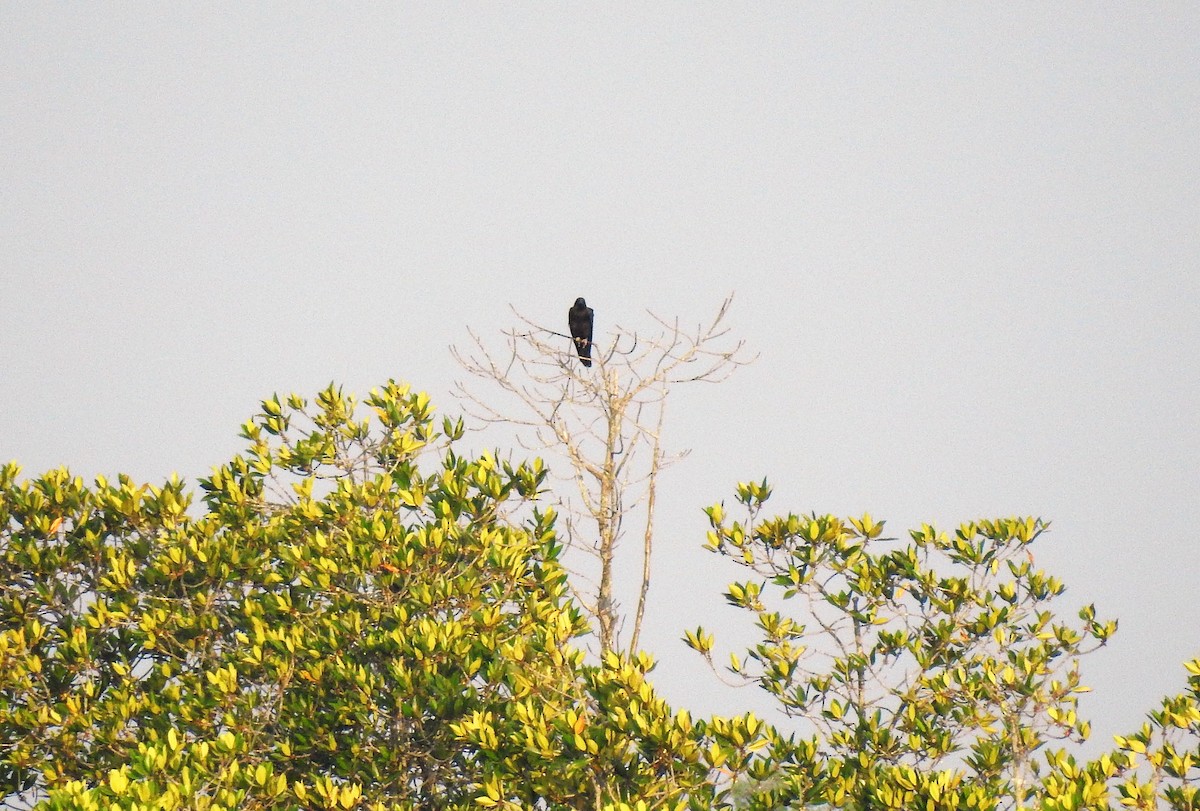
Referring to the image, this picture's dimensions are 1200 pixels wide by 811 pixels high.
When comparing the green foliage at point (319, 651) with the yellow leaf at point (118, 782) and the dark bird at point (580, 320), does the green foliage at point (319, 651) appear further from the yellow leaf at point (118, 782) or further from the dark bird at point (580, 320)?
the dark bird at point (580, 320)

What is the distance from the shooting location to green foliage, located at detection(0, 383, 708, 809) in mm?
8391

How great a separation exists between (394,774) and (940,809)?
417cm

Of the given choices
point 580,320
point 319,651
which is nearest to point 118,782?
point 319,651

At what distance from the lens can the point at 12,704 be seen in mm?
10805

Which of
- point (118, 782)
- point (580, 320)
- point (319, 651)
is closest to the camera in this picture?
point (118, 782)

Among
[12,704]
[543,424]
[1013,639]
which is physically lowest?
[12,704]

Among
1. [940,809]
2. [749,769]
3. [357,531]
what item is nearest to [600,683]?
[749,769]

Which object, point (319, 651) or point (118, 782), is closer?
point (118, 782)

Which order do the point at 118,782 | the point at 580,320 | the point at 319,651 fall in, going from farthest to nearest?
the point at 580,320 → the point at 319,651 → the point at 118,782

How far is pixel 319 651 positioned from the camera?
9.98 metres

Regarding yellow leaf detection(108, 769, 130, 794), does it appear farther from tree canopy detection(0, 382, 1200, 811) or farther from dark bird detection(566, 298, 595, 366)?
dark bird detection(566, 298, 595, 366)

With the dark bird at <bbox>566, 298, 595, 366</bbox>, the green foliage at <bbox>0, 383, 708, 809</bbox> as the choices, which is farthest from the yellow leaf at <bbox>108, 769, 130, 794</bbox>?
the dark bird at <bbox>566, 298, 595, 366</bbox>

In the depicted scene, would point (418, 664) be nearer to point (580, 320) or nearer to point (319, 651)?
point (319, 651)

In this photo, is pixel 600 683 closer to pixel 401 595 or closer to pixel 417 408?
pixel 401 595
